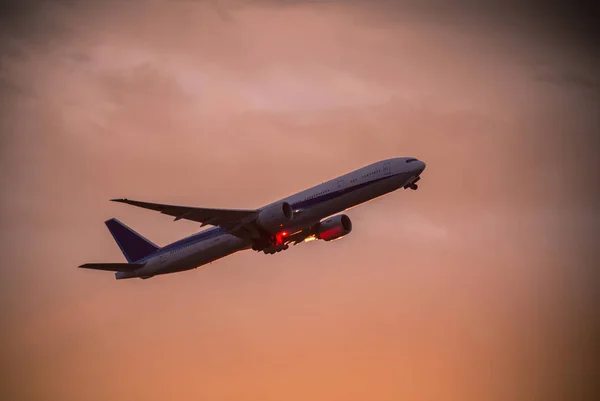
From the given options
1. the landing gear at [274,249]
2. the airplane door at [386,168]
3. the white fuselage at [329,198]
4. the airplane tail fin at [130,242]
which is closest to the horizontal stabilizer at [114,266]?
the airplane tail fin at [130,242]

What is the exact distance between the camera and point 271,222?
58.6m

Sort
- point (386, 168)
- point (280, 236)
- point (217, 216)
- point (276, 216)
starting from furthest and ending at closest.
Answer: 1. point (280, 236)
2. point (217, 216)
3. point (276, 216)
4. point (386, 168)

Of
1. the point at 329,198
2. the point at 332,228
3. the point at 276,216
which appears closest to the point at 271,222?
the point at 276,216

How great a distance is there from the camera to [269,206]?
59.5 meters

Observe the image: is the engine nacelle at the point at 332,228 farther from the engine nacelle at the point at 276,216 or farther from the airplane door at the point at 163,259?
the airplane door at the point at 163,259

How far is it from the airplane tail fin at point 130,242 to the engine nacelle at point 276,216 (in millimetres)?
11696

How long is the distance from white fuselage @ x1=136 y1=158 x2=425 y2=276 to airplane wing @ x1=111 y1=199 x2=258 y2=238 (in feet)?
4.31

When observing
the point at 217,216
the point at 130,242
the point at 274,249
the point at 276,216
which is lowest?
the point at 274,249

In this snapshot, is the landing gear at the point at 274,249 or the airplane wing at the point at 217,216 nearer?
the airplane wing at the point at 217,216

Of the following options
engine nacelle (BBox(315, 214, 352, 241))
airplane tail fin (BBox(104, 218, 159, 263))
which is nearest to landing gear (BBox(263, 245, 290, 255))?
engine nacelle (BBox(315, 214, 352, 241))

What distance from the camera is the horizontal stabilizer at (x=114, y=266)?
6218 centimetres

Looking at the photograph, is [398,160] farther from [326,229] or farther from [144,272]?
[144,272]

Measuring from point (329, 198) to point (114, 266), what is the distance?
17.5m

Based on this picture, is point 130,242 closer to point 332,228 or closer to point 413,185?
point 332,228
